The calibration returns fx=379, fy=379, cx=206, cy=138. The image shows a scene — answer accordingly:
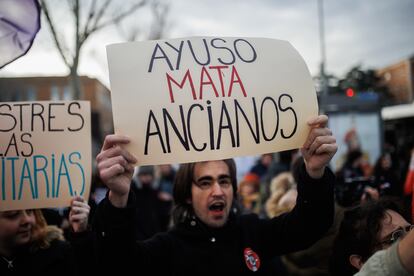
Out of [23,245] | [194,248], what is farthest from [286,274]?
[23,245]

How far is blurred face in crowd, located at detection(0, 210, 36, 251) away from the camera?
2.14 m

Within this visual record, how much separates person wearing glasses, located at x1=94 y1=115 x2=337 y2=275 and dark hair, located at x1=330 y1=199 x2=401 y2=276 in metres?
0.12

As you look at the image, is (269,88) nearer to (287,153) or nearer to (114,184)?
(114,184)

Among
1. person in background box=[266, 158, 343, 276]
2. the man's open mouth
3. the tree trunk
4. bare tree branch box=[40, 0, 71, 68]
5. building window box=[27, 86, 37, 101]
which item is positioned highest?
building window box=[27, 86, 37, 101]

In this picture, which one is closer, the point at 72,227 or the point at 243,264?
the point at 243,264

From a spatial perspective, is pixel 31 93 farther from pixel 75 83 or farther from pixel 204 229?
pixel 204 229

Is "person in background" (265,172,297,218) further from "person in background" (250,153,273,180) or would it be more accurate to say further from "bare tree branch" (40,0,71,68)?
"bare tree branch" (40,0,71,68)

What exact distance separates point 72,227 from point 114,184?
848 millimetres

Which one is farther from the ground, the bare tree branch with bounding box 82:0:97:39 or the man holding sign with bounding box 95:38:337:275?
the bare tree branch with bounding box 82:0:97:39

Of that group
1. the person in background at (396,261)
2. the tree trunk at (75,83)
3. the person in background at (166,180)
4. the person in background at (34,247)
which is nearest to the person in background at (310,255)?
the person in background at (34,247)

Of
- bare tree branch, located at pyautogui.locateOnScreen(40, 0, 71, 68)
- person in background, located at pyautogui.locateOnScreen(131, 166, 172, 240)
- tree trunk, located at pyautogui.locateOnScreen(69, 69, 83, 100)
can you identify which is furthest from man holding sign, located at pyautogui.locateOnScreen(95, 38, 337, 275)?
tree trunk, located at pyautogui.locateOnScreen(69, 69, 83, 100)

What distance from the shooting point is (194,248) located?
1.88 meters

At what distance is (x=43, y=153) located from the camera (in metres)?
2.02

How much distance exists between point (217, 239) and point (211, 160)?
47 centimetres
